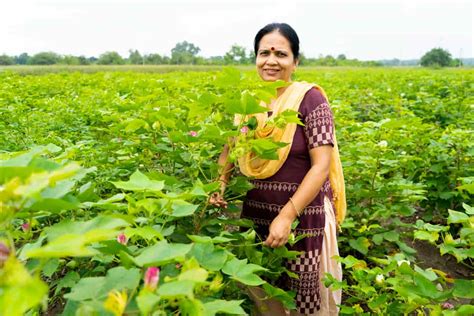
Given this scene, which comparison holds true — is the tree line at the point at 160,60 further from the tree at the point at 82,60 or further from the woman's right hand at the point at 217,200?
the woman's right hand at the point at 217,200

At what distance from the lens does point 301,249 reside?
1.97m

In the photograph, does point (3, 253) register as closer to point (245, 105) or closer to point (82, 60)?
point (245, 105)

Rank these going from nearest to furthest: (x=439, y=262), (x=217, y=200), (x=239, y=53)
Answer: (x=217, y=200)
(x=439, y=262)
(x=239, y=53)

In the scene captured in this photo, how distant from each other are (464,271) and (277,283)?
156cm

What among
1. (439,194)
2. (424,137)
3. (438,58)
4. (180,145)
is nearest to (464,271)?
(439,194)

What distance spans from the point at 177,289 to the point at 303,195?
1127mm

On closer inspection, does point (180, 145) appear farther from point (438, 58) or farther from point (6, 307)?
point (438, 58)

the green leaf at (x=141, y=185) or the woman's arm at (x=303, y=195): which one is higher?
the green leaf at (x=141, y=185)

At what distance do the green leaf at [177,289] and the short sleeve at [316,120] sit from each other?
1.20 metres

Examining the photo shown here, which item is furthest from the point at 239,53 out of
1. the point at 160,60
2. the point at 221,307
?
the point at 221,307

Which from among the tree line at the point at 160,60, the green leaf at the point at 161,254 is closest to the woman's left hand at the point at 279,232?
the green leaf at the point at 161,254

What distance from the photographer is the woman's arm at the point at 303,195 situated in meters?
1.65

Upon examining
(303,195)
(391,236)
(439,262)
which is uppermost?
(303,195)

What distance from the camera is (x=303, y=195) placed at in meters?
1.74
